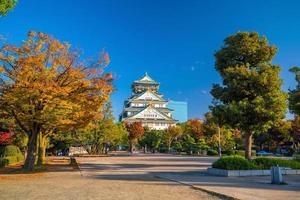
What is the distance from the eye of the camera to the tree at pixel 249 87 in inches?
783

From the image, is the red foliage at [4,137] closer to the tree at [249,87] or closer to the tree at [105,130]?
the tree at [105,130]

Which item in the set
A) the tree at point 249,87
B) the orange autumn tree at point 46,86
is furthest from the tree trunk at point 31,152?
the tree at point 249,87

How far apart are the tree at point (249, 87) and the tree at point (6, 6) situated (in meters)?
13.3

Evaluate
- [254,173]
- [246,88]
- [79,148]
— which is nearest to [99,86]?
[246,88]

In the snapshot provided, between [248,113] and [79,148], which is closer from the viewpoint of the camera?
[248,113]

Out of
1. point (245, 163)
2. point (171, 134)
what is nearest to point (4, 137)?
point (245, 163)

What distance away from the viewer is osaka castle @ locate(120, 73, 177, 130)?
103 m

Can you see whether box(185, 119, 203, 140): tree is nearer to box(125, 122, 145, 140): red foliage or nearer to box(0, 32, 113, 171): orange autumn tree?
box(125, 122, 145, 140): red foliage

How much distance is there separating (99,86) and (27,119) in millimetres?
4995

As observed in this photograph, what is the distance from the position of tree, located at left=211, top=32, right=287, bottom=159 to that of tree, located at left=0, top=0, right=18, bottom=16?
13.3m

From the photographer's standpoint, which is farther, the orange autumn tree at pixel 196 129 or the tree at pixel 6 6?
the orange autumn tree at pixel 196 129

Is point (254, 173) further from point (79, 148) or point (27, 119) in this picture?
point (79, 148)

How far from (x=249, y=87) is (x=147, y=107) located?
83857mm

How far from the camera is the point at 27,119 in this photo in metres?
21.5
